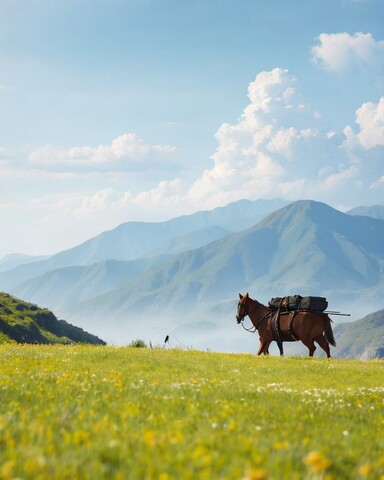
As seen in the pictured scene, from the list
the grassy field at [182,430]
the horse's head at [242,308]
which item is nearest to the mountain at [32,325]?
the horse's head at [242,308]

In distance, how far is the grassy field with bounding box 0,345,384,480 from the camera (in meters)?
4.95

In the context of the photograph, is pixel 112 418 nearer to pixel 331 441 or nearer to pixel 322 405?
pixel 331 441

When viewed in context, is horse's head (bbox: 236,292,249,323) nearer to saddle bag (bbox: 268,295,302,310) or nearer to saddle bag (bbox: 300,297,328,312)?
saddle bag (bbox: 268,295,302,310)

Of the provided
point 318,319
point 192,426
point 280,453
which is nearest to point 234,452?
point 280,453

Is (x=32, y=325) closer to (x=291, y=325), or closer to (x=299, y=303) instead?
(x=291, y=325)

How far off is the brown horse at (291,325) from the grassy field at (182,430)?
1462cm

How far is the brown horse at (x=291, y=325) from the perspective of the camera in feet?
93.2

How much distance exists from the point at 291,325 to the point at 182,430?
888 inches

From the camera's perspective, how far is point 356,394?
12.8 meters

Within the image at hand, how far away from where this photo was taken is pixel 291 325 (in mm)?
28469

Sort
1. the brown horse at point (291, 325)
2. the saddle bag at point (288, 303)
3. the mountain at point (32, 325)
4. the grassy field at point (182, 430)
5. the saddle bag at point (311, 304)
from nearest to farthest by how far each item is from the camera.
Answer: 1. the grassy field at point (182, 430)
2. the saddle bag at point (311, 304)
3. the brown horse at point (291, 325)
4. the saddle bag at point (288, 303)
5. the mountain at point (32, 325)

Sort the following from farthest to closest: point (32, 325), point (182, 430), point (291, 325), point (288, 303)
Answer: point (32, 325), point (288, 303), point (291, 325), point (182, 430)

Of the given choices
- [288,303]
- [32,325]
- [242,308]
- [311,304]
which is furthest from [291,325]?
[32,325]

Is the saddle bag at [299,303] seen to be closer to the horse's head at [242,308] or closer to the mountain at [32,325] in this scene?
the horse's head at [242,308]
